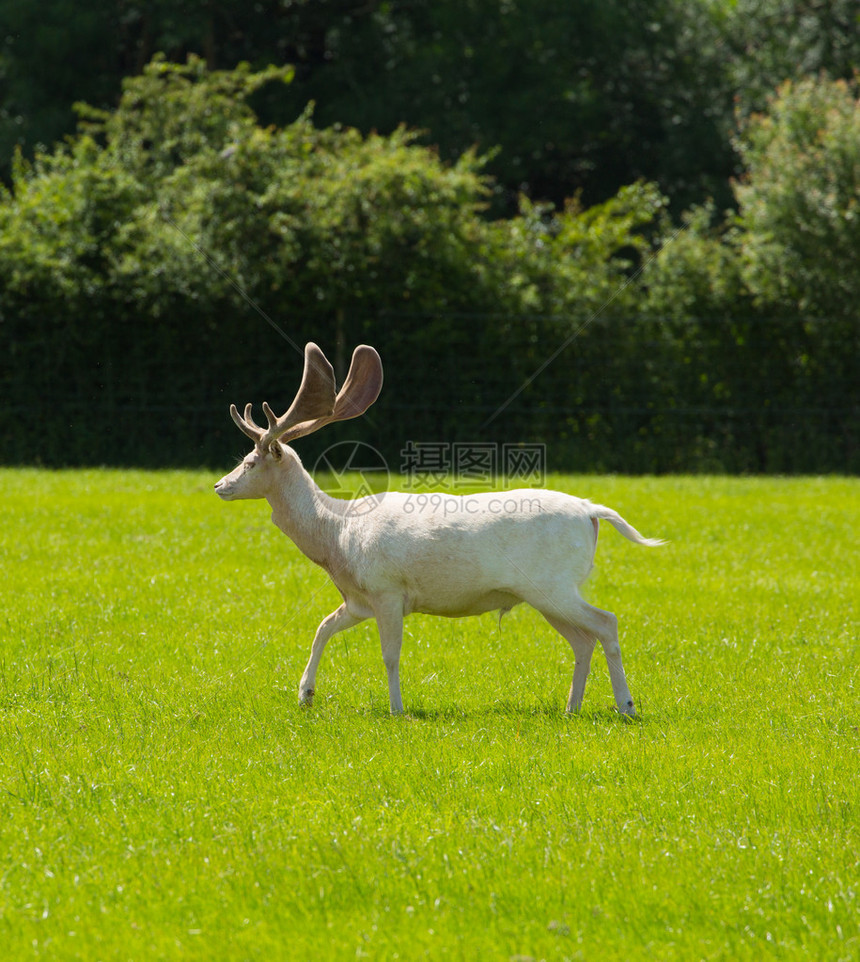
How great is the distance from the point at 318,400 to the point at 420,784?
3009mm

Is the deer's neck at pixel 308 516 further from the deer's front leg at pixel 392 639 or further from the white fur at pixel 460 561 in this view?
the deer's front leg at pixel 392 639

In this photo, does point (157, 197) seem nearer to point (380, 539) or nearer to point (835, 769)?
point (380, 539)

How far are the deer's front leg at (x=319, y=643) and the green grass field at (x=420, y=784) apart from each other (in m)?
0.16

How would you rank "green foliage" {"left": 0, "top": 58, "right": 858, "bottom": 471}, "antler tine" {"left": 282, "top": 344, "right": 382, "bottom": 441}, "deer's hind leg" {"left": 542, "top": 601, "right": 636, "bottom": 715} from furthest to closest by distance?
"green foliage" {"left": 0, "top": 58, "right": 858, "bottom": 471}, "antler tine" {"left": 282, "top": 344, "right": 382, "bottom": 441}, "deer's hind leg" {"left": 542, "top": 601, "right": 636, "bottom": 715}

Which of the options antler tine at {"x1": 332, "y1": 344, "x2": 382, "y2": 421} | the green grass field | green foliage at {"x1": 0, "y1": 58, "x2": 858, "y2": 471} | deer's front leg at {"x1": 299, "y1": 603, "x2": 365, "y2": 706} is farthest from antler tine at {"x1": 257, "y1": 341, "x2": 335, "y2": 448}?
green foliage at {"x1": 0, "y1": 58, "x2": 858, "y2": 471}

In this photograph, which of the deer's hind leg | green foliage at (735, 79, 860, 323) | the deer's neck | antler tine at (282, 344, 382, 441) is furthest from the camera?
green foliage at (735, 79, 860, 323)

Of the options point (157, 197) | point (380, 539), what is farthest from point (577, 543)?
point (157, 197)

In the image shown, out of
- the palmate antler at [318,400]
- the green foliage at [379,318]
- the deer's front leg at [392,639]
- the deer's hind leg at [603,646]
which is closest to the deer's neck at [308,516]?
the palmate antler at [318,400]

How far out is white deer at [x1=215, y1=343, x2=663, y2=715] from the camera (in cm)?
732

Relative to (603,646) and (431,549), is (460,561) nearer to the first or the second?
(431,549)

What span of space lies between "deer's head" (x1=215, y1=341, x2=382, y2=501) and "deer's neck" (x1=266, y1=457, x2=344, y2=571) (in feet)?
0.32

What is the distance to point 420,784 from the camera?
5895 mm

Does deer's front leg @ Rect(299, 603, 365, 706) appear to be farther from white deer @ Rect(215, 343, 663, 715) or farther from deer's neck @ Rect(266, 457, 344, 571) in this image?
deer's neck @ Rect(266, 457, 344, 571)

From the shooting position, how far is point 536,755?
20.8ft
